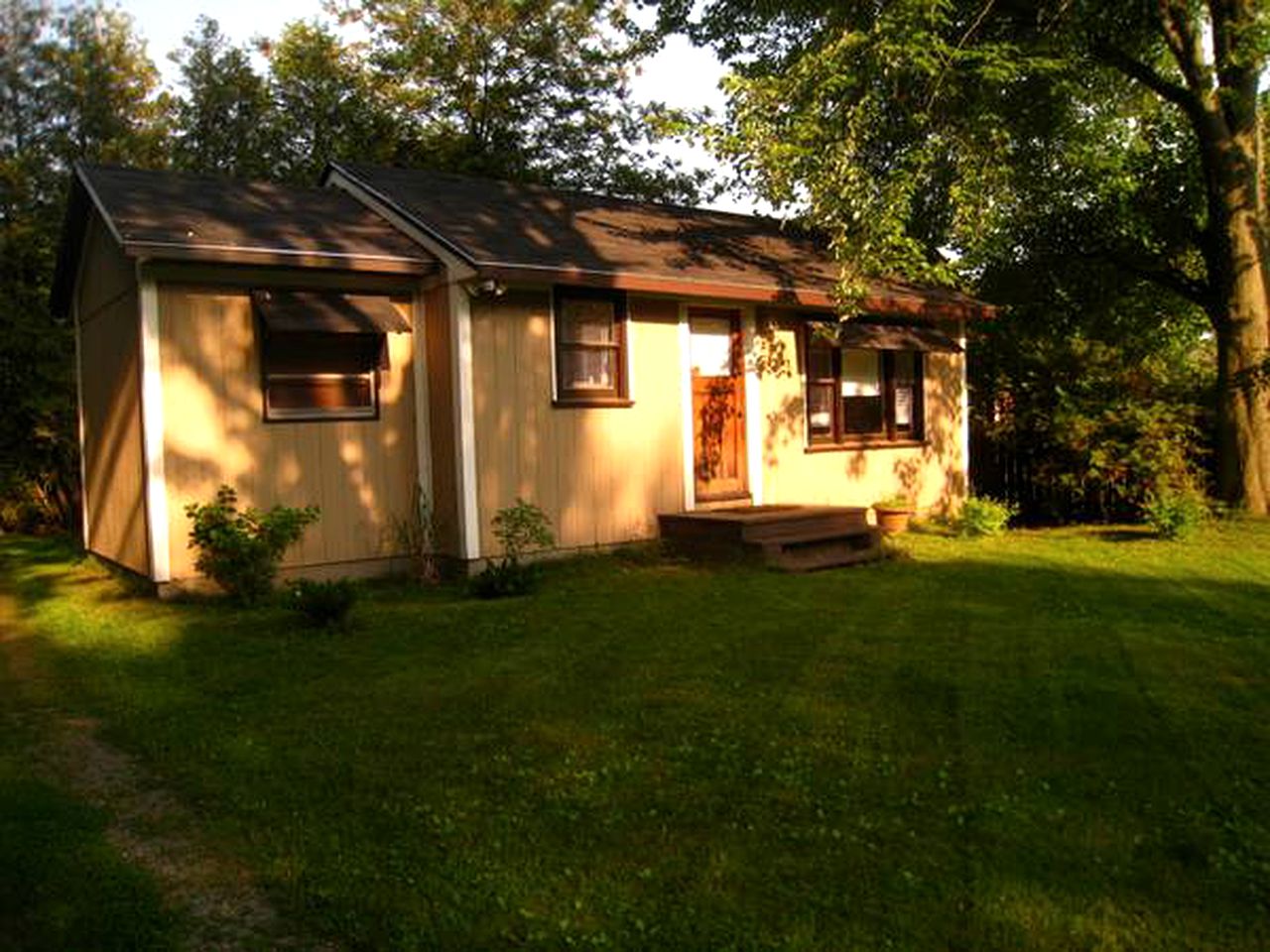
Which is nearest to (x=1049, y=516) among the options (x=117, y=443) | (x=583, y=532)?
(x=583, y=532)

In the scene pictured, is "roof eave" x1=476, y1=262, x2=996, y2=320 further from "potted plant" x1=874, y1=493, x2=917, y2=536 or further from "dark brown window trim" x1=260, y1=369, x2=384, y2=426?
"potted plant" x1=874, y1=493, x2=917, y2=536

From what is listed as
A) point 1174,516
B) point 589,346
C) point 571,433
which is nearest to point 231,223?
point 589,346

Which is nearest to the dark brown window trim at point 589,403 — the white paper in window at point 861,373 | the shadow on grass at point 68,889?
the white paper in window at point 861,373

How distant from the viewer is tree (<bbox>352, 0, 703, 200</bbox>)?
24344mm

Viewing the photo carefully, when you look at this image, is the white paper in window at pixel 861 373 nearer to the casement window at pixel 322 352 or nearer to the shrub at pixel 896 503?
the shrub at pixel 896 503

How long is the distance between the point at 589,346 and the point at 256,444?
138 inches

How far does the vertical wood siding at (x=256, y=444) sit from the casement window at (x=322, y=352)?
0.32 ft

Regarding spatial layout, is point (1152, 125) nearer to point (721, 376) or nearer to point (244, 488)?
point (721, 376)

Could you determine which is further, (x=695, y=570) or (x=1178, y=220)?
(x=1178, y=220)

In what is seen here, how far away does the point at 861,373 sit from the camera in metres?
13.7

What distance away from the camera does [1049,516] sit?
49.1 feet

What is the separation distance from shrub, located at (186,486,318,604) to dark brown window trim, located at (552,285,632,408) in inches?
115

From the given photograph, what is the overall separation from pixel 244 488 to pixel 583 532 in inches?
133

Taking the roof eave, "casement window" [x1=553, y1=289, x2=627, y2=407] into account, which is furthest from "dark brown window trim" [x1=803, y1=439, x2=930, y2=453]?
"casement window" [x1=553, y1=289, x2=627, y2=407]
